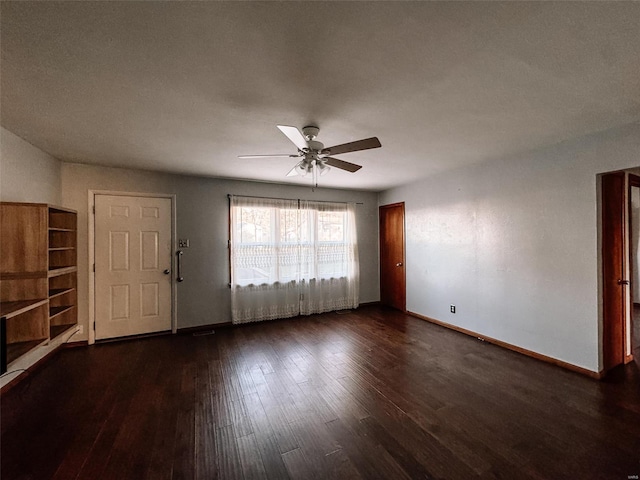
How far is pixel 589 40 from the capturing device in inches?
53.7

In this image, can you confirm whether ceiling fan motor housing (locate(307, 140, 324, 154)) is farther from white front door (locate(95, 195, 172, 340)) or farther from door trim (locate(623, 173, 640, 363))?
door trim (locate(623, 173, 640, 363))

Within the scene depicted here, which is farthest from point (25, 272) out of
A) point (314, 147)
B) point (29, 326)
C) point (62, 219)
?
point (314, 147)

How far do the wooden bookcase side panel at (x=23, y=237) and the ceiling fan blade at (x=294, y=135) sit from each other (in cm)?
227

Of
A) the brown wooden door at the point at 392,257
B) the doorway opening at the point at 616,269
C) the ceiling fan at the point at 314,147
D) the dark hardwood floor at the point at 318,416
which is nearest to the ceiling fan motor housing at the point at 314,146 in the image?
the ceiling fan at the point at 314,147

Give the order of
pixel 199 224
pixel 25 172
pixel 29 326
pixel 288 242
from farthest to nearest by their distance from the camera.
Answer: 1. pixel 288 242
2. pixel 199 224
3. pixel 25 172
4. pixel 29 326

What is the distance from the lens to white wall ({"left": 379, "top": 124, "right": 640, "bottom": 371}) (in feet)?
8.61

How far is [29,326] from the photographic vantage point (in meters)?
2.38

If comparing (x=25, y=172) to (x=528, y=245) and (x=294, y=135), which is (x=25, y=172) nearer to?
(x=294, y=135)

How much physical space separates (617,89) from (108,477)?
4.02 meters

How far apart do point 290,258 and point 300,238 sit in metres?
0.40

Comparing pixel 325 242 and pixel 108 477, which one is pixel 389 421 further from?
pixel 325 242

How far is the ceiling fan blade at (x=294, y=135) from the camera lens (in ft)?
6.29

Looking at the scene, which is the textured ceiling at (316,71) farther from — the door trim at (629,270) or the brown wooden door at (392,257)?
the brown wooden door at (392,257)

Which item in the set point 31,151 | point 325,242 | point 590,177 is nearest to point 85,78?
point 31,151
